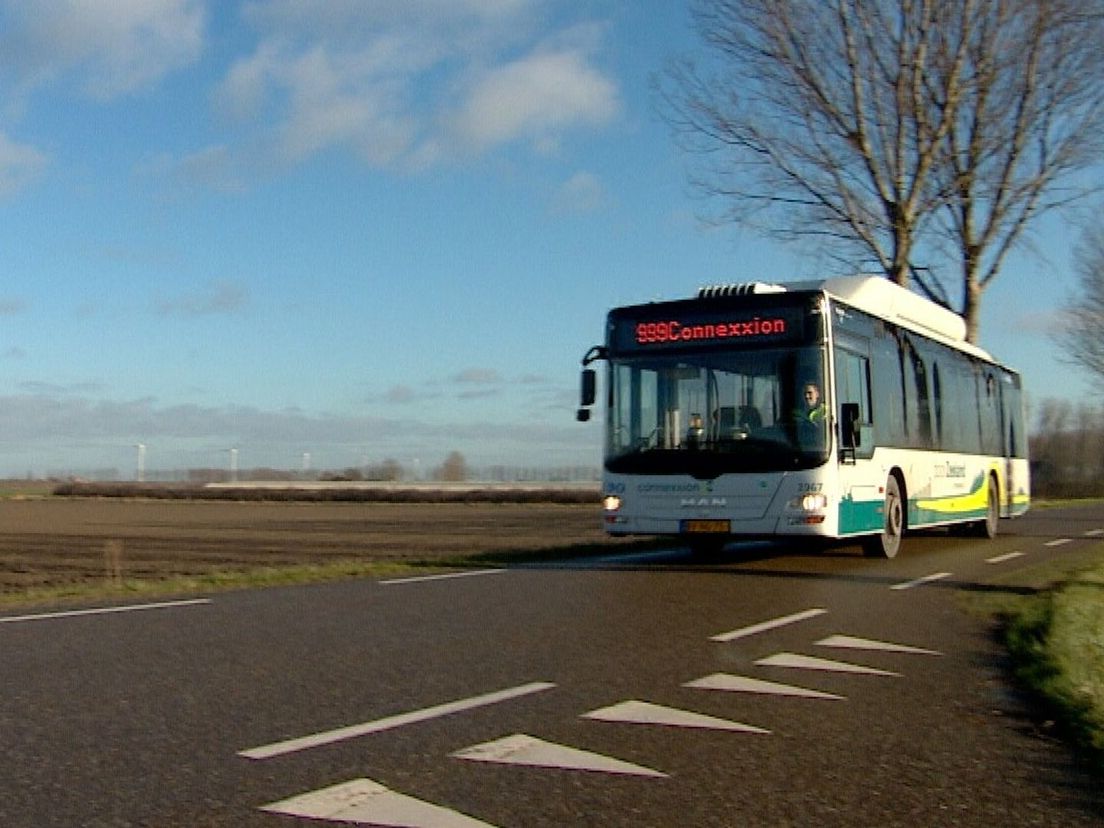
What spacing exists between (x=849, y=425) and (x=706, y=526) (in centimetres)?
206

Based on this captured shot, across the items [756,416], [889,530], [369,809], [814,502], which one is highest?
[756,416]

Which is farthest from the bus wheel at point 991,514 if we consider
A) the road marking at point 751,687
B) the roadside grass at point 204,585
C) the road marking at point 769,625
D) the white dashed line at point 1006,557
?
the road marking at point 751,687

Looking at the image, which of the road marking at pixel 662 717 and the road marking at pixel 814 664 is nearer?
the road marking at pixel 662 717

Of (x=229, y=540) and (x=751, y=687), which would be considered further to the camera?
(x=229, y=540)

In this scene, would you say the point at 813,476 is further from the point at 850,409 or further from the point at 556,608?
the point at 556,608

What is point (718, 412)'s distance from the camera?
49.5 feet

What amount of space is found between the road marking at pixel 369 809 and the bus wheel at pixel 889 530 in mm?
12733

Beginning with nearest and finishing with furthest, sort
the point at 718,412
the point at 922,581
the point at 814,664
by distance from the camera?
the point at 814,664 → the point at 922,581 → the point at 718,412

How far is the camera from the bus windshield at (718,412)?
→ 14.7 meters

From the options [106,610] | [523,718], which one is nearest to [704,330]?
[106,610]

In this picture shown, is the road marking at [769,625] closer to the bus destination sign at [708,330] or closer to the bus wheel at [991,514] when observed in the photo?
the bus destination sign at [708,330]

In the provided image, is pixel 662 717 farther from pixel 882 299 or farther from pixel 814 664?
pixel 882 299

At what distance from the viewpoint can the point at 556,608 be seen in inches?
428

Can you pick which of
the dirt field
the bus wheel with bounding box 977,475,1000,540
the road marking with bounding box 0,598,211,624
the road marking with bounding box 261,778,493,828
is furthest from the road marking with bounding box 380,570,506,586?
the bus wheel with bounding box 977,475,1000,540
